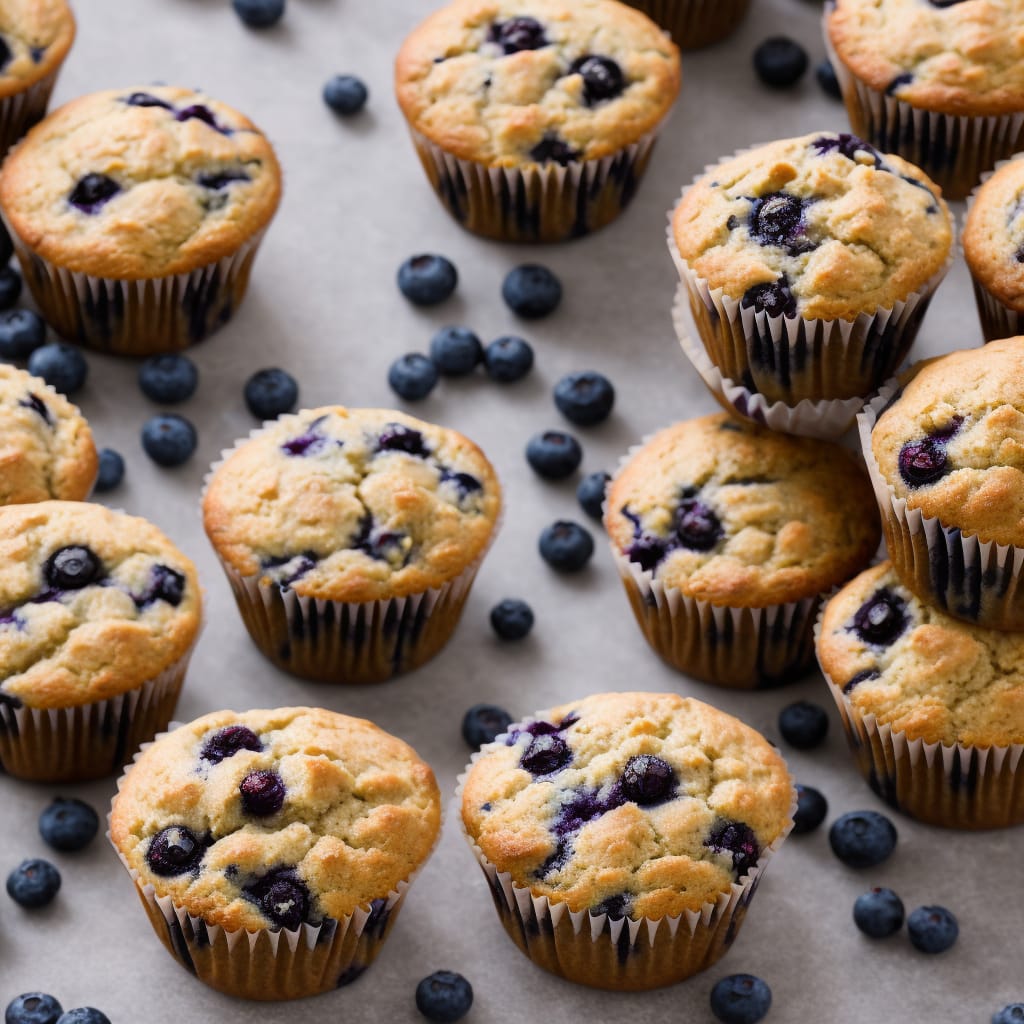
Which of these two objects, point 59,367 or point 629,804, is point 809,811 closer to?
point 629,804

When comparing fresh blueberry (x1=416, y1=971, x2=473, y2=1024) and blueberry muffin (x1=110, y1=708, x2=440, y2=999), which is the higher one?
blueberry muffin (x1=110, y1=708, x2=440, y2=999)

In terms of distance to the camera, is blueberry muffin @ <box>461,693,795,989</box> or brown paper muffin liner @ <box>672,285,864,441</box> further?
brown paper muffin liner @ <box>672,285,864,441</box>

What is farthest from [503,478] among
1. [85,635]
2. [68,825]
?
[68,825]

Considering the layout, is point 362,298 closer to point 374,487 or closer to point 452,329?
point 452,329

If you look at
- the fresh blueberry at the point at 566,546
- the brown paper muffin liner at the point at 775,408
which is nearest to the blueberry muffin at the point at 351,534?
the fresh blueberry at the point at 566,546

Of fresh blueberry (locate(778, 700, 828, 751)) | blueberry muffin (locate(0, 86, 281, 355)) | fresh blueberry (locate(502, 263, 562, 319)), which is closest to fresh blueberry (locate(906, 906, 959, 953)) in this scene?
fresh blueberry (locate(778, 700, 828, 751))

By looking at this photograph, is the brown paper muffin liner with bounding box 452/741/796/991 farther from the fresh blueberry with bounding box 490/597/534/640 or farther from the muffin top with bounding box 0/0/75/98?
the muffin top with bounding box 0/0/75/98

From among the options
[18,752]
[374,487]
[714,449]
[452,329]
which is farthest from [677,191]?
[18,752]
